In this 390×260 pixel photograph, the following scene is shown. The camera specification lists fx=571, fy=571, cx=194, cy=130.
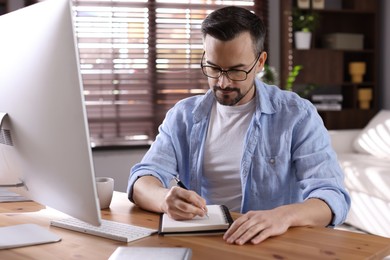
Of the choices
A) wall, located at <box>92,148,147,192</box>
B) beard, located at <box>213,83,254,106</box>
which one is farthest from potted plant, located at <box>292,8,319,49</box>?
beard, located at <box>213,83,254,106</box>

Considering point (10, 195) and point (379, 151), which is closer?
point (10, 195)

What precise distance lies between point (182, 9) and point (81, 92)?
3.59 meters

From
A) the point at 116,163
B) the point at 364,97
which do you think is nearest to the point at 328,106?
the point at 364,97

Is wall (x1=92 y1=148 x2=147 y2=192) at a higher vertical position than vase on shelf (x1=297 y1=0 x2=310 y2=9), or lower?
lower

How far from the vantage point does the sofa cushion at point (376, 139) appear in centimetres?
400

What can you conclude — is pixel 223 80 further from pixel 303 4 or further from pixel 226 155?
pixel 303 4

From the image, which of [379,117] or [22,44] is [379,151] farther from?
[22,44]

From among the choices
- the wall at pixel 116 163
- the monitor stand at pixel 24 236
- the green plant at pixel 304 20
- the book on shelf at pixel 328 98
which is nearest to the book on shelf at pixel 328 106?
the book on shelf at pixel 328 98

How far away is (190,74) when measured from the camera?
4480mm

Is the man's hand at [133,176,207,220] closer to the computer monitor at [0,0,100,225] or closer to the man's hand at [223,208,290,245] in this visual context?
the man's hand at [223,208,290,245]

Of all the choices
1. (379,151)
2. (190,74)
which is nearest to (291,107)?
(379,151)

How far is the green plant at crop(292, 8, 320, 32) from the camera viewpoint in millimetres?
4793

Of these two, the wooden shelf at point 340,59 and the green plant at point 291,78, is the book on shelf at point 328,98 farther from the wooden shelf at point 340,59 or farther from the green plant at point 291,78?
the green plant at point 291,78

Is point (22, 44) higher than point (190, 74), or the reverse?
point (22, 44)
